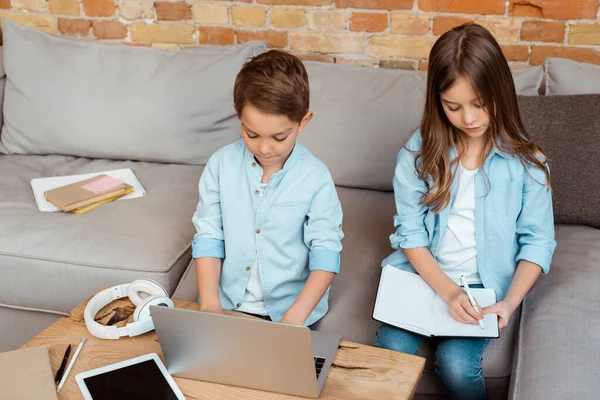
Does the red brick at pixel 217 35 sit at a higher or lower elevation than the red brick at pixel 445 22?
lower

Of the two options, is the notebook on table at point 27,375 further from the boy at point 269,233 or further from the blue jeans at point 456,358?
the blue jeans at point 456,358

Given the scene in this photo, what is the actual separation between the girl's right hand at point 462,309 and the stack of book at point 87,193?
1118 mm

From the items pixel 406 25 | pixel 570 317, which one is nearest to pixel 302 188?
pixel 570 317

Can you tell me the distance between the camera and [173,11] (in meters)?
2.59

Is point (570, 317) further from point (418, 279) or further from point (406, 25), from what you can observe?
point (406, 25)

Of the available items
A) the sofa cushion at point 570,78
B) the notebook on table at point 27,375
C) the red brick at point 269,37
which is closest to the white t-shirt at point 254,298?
the notebook on table at point 27,375

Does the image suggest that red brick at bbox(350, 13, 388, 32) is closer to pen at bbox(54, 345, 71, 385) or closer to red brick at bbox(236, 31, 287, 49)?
red brick at bbox(236, 31, 287, 49)

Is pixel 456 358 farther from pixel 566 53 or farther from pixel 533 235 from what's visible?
pixel 566 53

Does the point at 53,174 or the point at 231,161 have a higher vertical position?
the point at 231,161

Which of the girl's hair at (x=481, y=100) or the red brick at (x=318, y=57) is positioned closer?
the girl's hair at (x=481, y=100)

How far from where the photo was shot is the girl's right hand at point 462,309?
4.86 feet

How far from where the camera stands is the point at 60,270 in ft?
6.12

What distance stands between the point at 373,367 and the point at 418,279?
42 cm

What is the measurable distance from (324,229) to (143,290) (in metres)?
0.42
